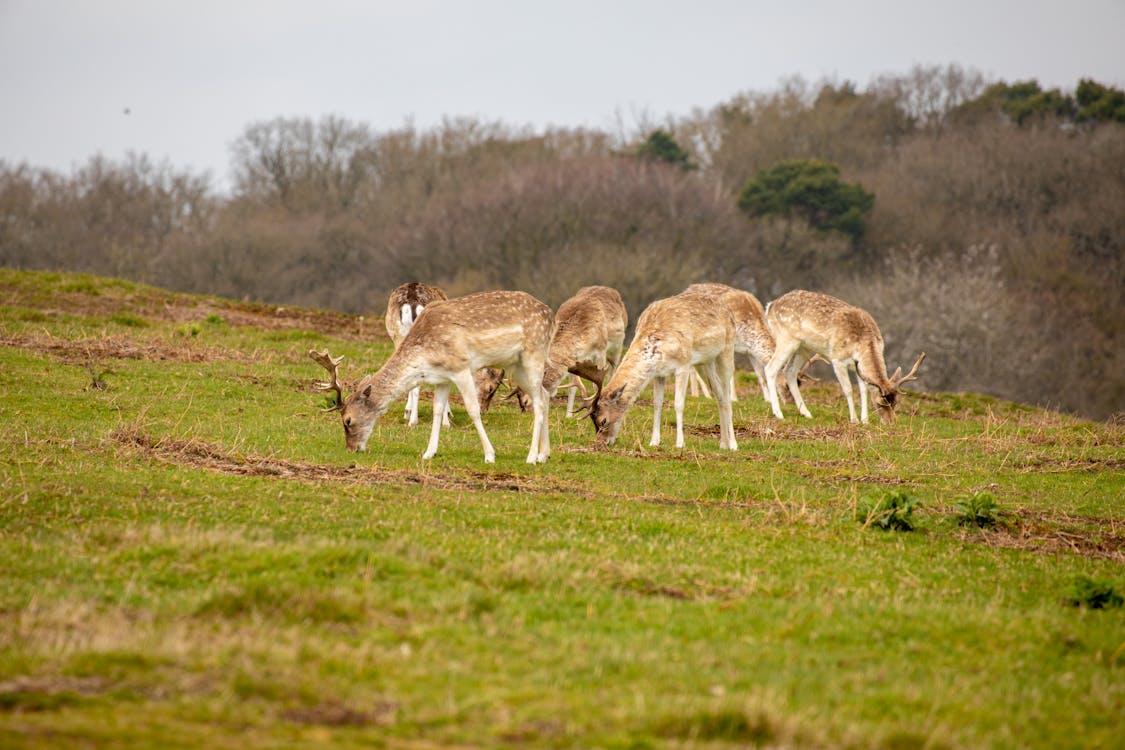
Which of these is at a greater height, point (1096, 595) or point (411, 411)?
point (411, 411)

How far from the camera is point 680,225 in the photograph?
68.6 meters

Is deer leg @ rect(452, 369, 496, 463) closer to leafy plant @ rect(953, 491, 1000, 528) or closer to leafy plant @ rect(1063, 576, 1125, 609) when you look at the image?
leafy plant @ rect(953, 491, 1000, 528)

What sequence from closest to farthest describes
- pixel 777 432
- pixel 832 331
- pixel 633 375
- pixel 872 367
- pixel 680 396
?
pixel 633 375 < pixel 680 396 < pixel 777 432 < pixel 872 367 < pixel 832 331

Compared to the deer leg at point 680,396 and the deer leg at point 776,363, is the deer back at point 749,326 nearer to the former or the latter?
the deer leg at point 776,363

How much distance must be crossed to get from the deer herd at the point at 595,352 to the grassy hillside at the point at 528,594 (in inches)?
30.3

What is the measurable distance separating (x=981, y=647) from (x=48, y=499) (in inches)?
315

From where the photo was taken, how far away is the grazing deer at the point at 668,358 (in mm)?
17391

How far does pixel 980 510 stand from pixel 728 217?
59733mm

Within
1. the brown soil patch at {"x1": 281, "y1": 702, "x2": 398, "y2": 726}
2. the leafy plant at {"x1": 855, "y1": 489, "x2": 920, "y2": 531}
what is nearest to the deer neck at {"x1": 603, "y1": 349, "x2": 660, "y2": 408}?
the leafy plant at {"x1": 855, "y1": 489, "x2": 920, "y2": 531}

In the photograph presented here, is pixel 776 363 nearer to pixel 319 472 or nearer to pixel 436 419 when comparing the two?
pixel 436 419

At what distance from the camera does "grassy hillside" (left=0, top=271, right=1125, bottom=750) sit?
639 centimetres

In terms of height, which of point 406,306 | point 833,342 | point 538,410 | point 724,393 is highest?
point 406,306

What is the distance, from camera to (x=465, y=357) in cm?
1523

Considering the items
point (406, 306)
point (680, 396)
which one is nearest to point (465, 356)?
point (680, 396)
